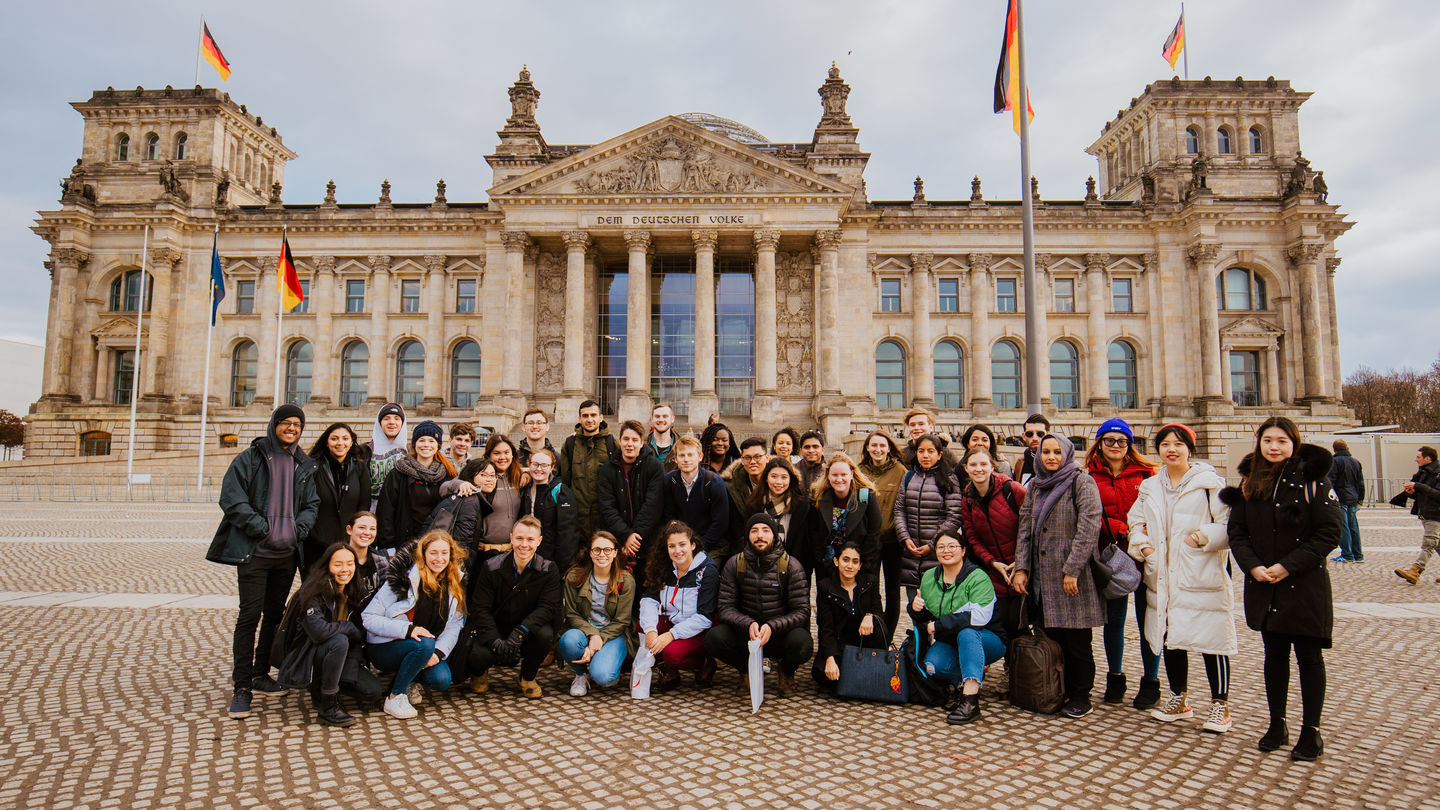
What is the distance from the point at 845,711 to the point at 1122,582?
2669 mm

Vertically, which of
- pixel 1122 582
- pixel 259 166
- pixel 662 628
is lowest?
pixel 662 628

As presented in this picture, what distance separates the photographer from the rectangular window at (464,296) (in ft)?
142

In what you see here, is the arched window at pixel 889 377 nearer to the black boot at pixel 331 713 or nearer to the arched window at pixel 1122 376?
the arched window at pixel 1122 376

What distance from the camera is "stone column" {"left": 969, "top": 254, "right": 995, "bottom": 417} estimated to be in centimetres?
4131

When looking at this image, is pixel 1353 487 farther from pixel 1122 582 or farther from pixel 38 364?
pixel 38 364

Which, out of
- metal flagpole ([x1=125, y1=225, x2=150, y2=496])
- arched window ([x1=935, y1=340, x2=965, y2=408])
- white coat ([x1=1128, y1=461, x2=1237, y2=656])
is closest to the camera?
white coat ([x1=1128, y1=461, x2=1237, y2=656])

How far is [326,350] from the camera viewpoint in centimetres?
4319

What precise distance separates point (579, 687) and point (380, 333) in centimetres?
4044

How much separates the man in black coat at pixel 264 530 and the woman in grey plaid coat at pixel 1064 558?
670 cm

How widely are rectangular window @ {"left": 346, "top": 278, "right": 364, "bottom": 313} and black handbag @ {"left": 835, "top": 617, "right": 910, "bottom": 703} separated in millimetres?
43195

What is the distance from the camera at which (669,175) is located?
1521 inches

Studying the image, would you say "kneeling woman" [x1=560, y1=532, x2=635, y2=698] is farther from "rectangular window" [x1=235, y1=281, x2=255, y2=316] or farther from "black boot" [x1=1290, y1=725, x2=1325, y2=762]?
"rectangular window" [x1=235, y1=281, x2=255, y2=316]

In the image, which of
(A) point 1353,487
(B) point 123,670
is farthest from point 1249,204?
(B) point 123,670

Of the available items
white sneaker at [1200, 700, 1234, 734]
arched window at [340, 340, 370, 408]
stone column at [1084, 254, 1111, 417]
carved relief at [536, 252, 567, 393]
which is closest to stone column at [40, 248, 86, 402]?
arched window at [340, 340, 370, 408]
